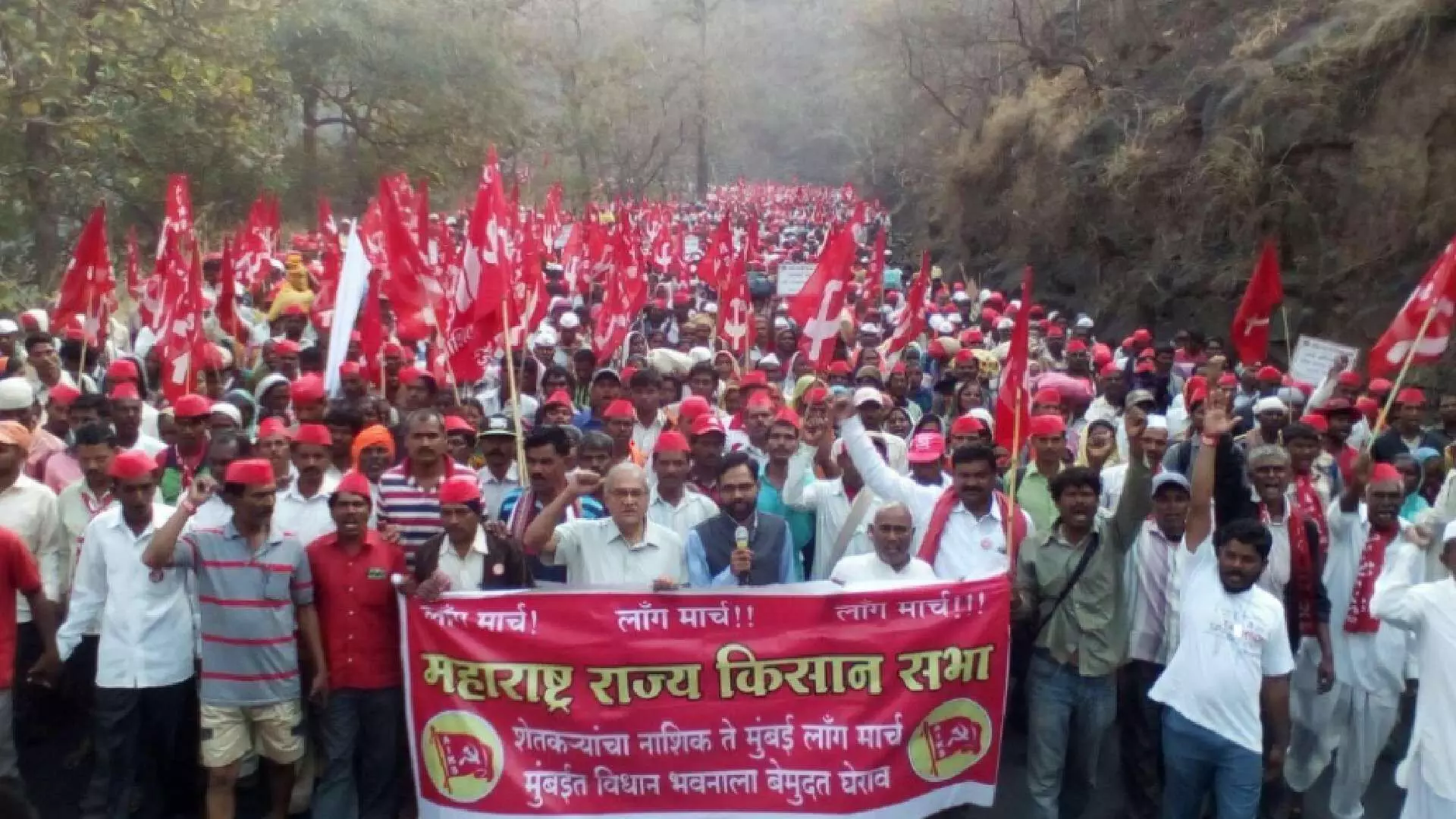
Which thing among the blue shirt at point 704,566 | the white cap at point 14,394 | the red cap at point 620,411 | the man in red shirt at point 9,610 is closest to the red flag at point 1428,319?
the blue shirt at point 704,566

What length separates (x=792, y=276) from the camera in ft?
51.2

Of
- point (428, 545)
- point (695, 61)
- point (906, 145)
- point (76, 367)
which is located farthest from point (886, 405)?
point (695, 61)

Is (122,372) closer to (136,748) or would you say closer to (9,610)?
(9,610)

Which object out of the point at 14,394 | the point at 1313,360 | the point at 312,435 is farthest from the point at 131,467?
the point at 1313,360

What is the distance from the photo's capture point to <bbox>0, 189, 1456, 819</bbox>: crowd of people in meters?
4.68

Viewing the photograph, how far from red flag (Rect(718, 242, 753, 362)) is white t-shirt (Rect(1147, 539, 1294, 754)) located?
638cm

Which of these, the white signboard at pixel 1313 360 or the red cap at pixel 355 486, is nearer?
the red cap at pixel 355 486

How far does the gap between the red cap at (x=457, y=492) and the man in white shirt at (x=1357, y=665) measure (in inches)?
148

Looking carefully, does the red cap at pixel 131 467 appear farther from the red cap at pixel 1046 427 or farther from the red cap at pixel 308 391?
the red cap at pixel 1046 427

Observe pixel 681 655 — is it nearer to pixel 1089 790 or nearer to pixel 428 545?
pixel 428 545

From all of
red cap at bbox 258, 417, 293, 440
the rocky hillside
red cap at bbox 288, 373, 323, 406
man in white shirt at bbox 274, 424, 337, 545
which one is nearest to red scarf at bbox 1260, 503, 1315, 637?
man in white shirt at bbox 274, 424, 337, 545

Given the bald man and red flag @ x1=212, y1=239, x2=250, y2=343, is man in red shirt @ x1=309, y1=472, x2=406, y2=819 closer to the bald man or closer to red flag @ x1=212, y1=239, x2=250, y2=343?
the bald man

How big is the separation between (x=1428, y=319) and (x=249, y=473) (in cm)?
565

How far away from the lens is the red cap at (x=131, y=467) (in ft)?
16.0
